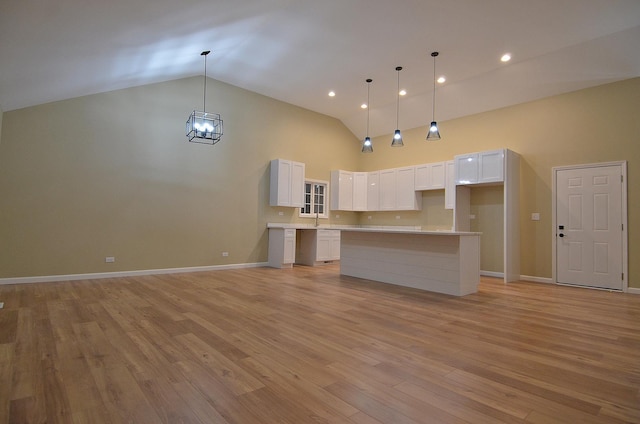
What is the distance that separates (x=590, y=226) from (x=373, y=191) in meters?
4.81

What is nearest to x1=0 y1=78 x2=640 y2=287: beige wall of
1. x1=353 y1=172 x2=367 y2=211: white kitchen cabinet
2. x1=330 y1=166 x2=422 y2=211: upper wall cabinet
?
x1=330 y1=166 x2=422 y2=211: upper wall cabinet

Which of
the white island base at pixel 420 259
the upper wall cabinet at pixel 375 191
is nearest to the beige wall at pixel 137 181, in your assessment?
the upper wall cabinet at pixel 375 191

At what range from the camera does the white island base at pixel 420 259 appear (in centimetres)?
476

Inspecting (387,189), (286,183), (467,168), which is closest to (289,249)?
(286,183)

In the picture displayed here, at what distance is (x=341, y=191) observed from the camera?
909 centimetres

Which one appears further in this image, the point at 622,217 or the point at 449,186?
the point at 449,186

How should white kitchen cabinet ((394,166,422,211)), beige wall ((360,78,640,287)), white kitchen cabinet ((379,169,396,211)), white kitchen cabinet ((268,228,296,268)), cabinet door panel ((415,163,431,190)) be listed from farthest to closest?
white kitchen cabinet ((379,169,396,211))
white kitchen cabinet ((394,166,422,211))
cabinet door panel ((415,163,431,190))
white kitchen cabinet ((268,228,296,268))
beige wall ((360,78,640,287))

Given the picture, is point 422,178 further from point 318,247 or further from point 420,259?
point 420,259

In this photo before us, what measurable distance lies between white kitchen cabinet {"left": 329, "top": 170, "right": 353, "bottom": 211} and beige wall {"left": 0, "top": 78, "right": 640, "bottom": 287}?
53.6 inches

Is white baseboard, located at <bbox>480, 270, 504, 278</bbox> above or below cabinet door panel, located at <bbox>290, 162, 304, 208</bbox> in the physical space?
below

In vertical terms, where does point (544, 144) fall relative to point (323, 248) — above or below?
above

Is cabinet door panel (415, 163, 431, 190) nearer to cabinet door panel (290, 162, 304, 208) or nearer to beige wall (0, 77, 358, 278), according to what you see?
cabinet door panel (290, 162, 304, 208)

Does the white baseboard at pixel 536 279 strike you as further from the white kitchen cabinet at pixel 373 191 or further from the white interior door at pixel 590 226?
the white kitchen cabinet at pixel 373 191

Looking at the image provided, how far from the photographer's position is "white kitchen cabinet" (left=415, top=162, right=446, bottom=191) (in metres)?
7.59
